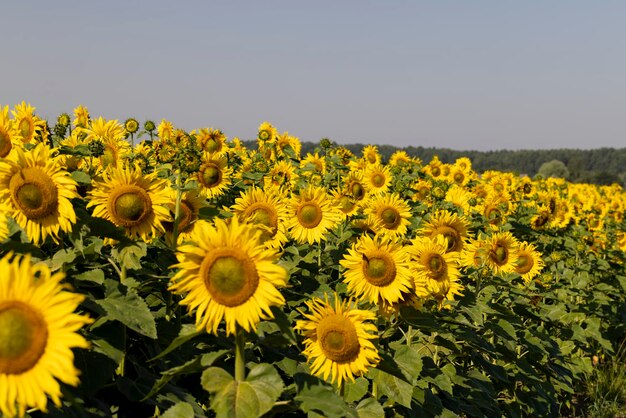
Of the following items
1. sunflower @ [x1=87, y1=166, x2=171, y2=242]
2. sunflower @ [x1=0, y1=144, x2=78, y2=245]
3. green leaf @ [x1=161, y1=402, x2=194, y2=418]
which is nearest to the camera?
green leaf @ [x1=161, y1=402, x2=194, y2=418]

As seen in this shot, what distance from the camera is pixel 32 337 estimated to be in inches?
79.8

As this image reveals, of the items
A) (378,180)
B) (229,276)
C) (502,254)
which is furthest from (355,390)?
(378,180)

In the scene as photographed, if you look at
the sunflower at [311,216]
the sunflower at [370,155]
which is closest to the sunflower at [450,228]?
the sunflower at [311,216]

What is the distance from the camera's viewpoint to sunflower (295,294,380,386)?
3643 mm

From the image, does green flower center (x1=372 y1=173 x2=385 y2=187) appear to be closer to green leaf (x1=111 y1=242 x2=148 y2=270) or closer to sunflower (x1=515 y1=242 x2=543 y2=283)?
sunflower (x1=515 y1=242 x2=543 y2=283)

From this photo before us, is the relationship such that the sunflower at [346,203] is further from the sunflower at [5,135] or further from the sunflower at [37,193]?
the sunflower at [37,193]

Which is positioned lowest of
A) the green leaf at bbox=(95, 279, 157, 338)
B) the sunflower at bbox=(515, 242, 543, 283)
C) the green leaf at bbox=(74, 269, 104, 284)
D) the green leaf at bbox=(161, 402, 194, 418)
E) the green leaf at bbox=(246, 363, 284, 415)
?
the green leaf at bbox=(161, 402, 194, 418)

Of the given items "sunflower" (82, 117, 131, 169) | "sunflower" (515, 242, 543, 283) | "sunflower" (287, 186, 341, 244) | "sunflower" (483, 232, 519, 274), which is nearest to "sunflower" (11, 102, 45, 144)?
"sunflower" (82, 117, 131, 169)

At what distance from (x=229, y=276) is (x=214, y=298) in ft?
0.40

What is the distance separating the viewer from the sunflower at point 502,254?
6.51 meters

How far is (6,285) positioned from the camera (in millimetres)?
2025

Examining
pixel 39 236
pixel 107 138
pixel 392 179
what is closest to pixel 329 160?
pixel 392 179

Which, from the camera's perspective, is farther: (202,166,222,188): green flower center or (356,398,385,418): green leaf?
(202,166,222,188): green flower center

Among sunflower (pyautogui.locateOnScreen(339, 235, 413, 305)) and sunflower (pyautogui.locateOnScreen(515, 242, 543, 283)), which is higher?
sunflower (pyautogui.locateOnScreen(515, 242, 543, 283))
